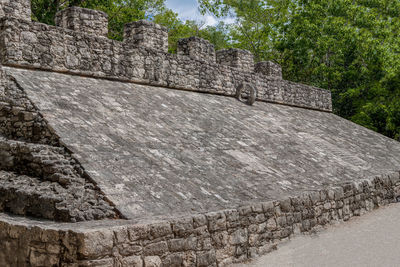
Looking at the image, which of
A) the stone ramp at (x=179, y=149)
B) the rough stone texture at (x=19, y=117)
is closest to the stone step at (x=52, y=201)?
the stone ramp at (x=179, y=149)

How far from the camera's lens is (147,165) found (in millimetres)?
5539

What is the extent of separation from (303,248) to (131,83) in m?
4.82

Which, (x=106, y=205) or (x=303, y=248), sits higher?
(x=106, y=205)

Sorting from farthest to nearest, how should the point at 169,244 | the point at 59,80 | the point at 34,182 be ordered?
1. the point at 59,80
2. the point at 34,182
3. the point at 169,244

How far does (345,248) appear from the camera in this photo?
5.94 metres

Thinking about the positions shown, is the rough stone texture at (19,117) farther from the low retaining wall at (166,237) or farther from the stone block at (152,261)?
the stone block at (152,261)

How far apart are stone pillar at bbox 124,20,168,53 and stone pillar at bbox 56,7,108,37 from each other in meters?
0.88

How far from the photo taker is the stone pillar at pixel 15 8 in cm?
752

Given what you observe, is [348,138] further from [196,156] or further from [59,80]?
[59,80]

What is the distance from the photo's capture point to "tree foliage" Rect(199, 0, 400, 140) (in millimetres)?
19438

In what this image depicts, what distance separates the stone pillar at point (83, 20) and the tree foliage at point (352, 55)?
14.4 m

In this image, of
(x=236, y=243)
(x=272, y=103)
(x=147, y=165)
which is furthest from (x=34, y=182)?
(x=272, y=103)

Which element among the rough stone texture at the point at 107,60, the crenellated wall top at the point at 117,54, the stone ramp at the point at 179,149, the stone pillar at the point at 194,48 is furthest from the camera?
the stone pillar at the point at 194,48

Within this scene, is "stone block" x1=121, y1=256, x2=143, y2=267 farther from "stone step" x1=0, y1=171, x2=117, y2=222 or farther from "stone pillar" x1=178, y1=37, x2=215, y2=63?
"stone pillar" x1=178, y1=37, x2=215, y2=63
